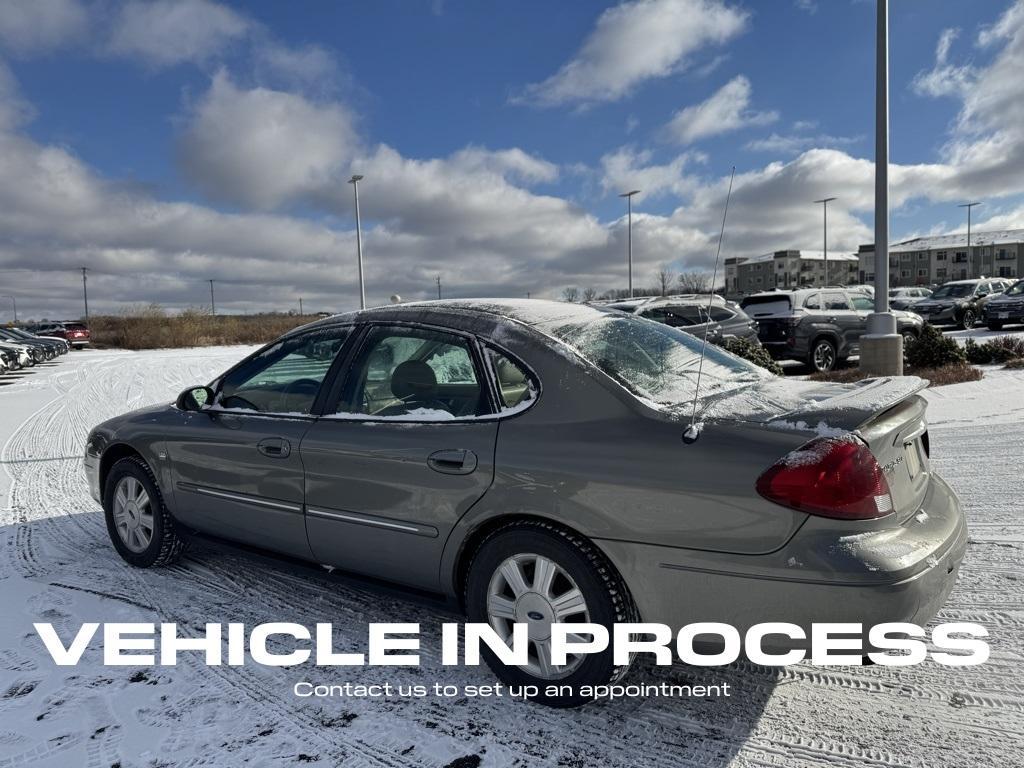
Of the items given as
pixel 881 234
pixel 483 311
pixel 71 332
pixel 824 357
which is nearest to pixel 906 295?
pixel 824 357

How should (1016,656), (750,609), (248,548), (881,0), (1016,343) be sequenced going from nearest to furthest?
(750,609) → (1016,656) → (248,548) → (881,0) → (1016,343)

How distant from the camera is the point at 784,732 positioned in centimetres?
253

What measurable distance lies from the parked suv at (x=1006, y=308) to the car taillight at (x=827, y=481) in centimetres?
2312

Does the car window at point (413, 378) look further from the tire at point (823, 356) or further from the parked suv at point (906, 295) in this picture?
the parked suv at point (906, 295)

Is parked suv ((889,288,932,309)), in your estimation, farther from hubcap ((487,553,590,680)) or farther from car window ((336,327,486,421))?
hubcap ((487,553,590,680))

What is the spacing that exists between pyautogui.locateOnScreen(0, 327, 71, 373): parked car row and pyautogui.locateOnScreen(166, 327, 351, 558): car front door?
867 inches

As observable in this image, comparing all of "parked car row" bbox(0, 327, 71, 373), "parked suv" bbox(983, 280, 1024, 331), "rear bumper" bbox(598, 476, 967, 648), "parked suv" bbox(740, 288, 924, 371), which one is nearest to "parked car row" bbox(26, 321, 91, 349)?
"parked car row" bbox(0, 327, 71, 373)

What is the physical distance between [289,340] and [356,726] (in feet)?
6.61

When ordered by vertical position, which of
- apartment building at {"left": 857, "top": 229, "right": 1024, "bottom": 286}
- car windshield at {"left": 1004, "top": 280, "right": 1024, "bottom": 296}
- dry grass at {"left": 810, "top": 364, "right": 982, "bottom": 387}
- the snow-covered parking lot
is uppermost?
apartment building at {"left": 857, "top": 229, "right": 1024, "bottom": 286}

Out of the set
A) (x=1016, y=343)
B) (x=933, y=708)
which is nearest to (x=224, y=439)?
(x=933, y=708)

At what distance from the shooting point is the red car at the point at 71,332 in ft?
131

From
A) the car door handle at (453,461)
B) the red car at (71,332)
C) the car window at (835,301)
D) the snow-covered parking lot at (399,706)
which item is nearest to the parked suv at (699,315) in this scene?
the car window at (835,301)

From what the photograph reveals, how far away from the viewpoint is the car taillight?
2.21 meters

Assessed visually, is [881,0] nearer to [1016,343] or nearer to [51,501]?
[1016,343]
